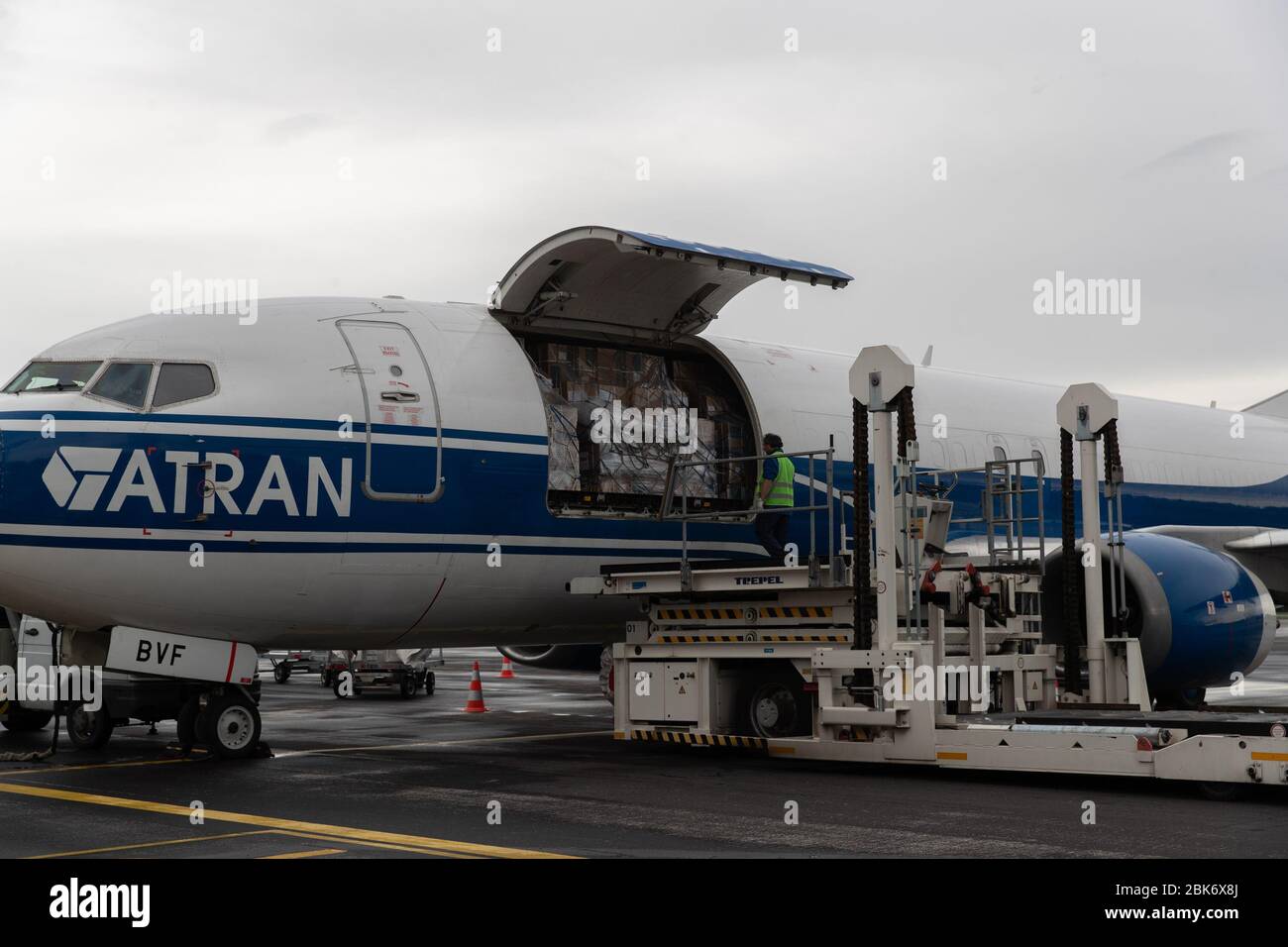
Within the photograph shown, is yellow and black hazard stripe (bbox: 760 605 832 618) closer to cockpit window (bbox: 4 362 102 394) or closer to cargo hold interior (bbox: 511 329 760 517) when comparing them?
cargo hold interior (bbox: 511 329 760 517)

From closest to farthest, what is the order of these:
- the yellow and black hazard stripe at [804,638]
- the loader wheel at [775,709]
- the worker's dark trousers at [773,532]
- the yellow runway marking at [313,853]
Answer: the yellow runway marking at [313,853], the yellow and black hazard stripe at [804,638], the loader wheel at [775,709], the worker's dark trousers at [773,532]

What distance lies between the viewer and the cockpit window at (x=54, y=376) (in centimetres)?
1234

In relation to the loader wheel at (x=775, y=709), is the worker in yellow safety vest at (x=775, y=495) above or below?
above

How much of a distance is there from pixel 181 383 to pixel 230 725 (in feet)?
10.3

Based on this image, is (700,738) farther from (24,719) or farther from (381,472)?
(24,719)

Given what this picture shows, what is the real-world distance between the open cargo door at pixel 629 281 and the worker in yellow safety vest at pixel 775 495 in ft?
5.42

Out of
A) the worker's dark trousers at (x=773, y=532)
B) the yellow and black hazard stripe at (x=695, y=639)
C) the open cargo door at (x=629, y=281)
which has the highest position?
the open cargo door at (x=629, y=281)

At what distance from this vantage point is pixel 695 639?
1362cm

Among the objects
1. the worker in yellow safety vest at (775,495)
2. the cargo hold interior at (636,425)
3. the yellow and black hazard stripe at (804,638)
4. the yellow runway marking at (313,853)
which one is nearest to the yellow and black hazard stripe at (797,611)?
the yellow and black hazard stripe at (804,638)

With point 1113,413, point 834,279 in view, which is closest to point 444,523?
point 834,279

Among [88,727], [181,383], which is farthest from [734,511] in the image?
[88,727]

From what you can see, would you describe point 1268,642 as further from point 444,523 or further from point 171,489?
point 171,489

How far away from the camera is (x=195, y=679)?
12617 millimetres

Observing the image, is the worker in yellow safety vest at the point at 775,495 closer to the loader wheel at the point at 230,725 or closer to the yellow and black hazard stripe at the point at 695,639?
the yellow and black hazard stripe at the point at 695,639
